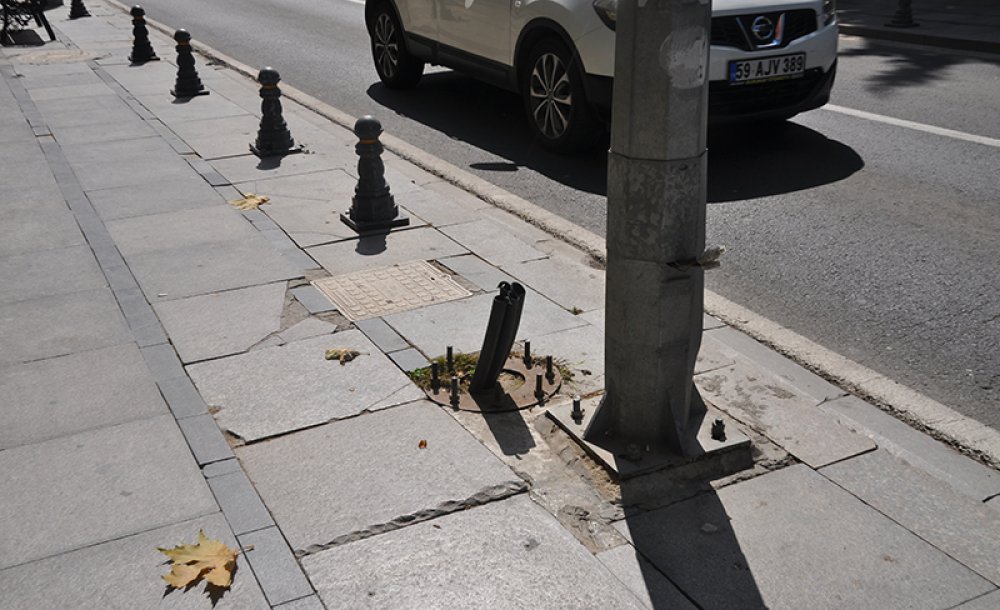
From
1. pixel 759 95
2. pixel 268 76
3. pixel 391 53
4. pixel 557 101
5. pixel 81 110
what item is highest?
pixel 268 76

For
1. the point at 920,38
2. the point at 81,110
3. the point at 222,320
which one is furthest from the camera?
the point at 920,38

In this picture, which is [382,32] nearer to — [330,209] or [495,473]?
[330,209]

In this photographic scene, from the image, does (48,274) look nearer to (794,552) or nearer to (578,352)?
(578,352)

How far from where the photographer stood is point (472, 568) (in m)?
3.51

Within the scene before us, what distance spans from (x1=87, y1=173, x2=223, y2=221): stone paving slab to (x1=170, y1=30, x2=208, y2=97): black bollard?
3.92 m

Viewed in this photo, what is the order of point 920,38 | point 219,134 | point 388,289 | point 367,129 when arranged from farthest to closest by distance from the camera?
point 920,38 < point 219,134 < point 367,129 < point 388,289

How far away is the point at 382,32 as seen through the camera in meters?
12.1

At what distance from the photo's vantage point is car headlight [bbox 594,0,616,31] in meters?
8.25

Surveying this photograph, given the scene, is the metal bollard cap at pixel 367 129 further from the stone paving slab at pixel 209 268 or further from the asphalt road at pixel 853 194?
the asphalt road at pixel 853 194

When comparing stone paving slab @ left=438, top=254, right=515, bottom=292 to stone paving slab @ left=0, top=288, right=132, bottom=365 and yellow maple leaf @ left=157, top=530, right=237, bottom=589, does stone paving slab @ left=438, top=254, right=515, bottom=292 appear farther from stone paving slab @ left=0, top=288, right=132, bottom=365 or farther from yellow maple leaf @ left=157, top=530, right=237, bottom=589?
yellow maple leaf @ left=157, top=530, right=237, bottom=589

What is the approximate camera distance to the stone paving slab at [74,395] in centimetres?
450

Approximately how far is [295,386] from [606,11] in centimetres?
468

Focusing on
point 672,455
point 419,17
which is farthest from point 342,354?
point 419,17

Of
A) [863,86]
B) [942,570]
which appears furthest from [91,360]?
[863,86]
